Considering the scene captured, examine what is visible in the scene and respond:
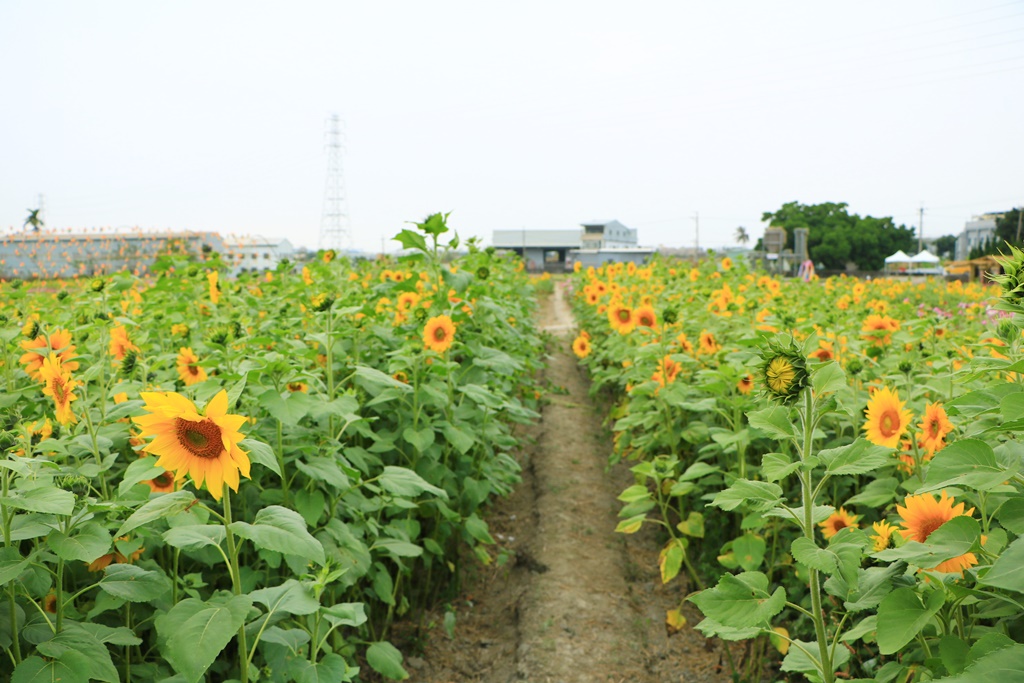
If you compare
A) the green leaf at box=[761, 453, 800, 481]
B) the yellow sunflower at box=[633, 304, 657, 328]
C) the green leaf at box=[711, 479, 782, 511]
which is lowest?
the green leaf at box=[711, 479, 782, 511]

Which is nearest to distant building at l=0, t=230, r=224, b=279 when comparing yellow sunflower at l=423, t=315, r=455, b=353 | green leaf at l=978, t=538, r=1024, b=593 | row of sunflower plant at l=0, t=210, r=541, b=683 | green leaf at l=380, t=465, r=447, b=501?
row of sunflower plant at l=0, t=210, r=541, b=683

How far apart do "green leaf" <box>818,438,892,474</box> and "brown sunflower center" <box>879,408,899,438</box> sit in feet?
2.51

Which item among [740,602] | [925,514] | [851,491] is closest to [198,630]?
[740,602]

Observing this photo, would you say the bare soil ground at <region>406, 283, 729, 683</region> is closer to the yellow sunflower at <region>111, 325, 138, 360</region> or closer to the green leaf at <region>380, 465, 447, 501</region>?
the green leaf at <region>380, 465, 447, 501</region>

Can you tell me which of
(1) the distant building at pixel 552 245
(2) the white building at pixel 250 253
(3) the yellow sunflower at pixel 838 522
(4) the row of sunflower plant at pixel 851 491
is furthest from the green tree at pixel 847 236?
(3) the yellow sunflower at pixel 838 522

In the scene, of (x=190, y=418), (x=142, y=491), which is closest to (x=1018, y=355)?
(x=190, y=418)

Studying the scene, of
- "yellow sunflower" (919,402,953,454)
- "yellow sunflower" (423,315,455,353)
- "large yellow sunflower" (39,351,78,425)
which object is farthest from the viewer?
"yellow sunflower" (423,315,455,353)

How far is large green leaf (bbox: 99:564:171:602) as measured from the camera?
171 cm

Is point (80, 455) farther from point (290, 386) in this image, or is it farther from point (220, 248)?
point (220, 248)

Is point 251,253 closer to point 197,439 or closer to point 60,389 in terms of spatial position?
point 60,389

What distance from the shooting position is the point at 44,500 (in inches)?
57.3

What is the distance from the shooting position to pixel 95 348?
2555mm

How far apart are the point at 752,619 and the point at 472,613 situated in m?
2.41

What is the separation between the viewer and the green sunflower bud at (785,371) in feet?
5.29
